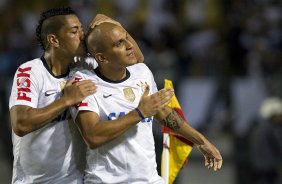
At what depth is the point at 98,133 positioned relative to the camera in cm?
539

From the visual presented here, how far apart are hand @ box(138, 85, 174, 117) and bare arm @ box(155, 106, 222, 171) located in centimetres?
52

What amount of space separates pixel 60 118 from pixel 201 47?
7139 millimetres

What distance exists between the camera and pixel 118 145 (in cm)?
559

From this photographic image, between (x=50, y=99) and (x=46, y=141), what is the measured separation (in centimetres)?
30

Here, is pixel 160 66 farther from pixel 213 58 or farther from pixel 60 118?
pixel 60 118

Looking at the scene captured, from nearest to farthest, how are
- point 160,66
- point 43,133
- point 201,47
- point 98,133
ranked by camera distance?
point 98,133, point 43,133, point 160,66, point 201,47

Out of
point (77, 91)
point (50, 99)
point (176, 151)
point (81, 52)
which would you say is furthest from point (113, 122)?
point (176, 151)

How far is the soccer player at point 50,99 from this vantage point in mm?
5695

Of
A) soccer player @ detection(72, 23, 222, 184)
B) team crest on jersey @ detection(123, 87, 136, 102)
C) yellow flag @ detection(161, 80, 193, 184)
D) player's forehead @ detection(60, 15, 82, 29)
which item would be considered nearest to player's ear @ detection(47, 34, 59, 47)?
player's forehead @ detection(60, 15, 82, 29)

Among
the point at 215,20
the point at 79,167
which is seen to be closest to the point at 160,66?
the point at 215,20

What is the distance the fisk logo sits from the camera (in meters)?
5.59

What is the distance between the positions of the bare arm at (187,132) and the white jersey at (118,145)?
30 cm

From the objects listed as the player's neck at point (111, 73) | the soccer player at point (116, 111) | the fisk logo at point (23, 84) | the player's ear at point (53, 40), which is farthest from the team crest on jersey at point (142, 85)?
the fisk logo at point (23, 84)

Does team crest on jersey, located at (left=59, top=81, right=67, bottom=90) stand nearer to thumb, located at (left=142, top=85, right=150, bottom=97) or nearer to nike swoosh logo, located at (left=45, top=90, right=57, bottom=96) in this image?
nike swoosh logo, located at (left=45, top=90, right=57, bottom=96)
